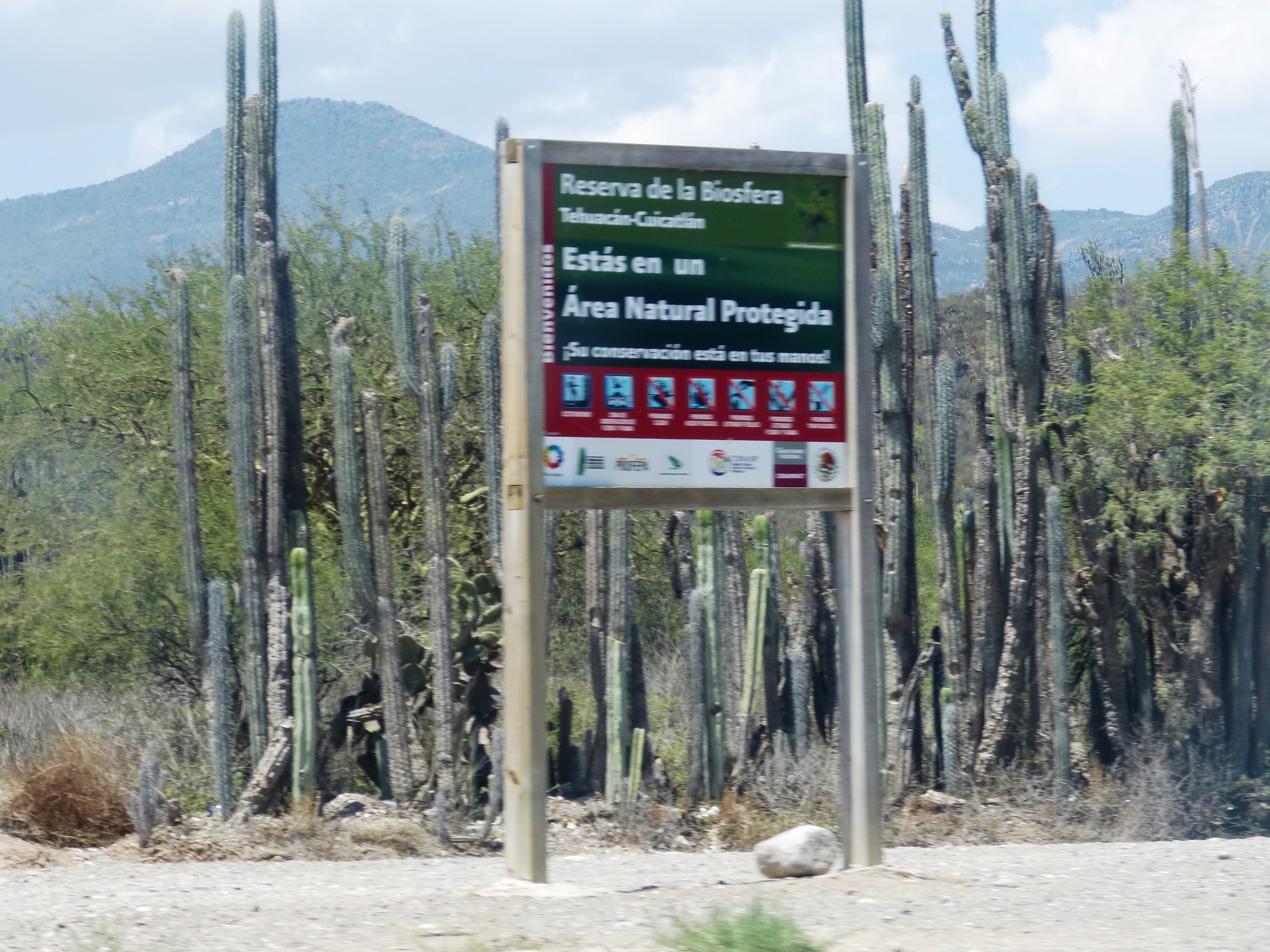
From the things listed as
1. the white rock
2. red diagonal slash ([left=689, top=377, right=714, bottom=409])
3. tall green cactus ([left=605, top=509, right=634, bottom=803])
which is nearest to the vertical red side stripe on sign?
red diagonal slash ([left=689, top=377, right=714, bottom=409])

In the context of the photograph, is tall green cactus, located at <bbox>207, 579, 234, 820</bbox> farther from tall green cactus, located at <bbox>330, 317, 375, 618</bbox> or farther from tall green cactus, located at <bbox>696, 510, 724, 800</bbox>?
tall green cactus, located at <bbox>696, 510, 724, 800</bbox>

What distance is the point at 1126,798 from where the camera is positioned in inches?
509

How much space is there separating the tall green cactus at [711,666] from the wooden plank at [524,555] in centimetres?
524

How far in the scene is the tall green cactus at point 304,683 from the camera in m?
11.9

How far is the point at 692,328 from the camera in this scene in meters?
7.29

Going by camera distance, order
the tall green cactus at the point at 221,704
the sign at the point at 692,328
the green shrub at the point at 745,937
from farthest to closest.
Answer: the tall green cactus at the point at 221,704 < the sign at the point at 692,328 < the green shrub at the point at 745,937

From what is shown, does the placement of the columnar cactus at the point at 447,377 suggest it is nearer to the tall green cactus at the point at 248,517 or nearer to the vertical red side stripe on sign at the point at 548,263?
the tall green cactus at the point at 248,517

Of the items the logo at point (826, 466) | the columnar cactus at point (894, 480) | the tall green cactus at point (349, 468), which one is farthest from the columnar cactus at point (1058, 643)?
the tall green cactus at point (349, 468)

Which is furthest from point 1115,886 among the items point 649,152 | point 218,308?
point 218,308

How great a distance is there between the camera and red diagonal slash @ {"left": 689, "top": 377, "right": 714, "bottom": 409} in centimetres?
726

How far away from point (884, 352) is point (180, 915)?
29.3ft

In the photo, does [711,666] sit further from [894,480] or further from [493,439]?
[493,439]

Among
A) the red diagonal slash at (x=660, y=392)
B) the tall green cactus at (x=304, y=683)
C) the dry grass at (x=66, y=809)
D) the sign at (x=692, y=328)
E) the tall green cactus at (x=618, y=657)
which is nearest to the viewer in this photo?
the sign at (x=692, y=328)

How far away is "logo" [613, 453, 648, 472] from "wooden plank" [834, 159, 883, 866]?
113 centimetres
